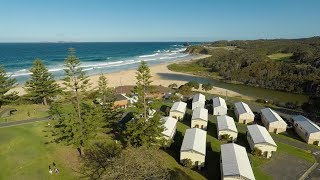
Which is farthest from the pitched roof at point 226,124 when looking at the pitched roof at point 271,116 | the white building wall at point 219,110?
the pitched roof at point 271,116

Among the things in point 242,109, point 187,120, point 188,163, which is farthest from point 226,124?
point 188,163

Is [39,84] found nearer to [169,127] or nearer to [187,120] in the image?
[187,120]

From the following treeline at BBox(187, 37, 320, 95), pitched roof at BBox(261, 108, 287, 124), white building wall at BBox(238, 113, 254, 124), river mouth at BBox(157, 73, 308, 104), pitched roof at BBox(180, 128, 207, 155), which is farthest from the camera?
treeline at BBox(187, 37, 320, 95)

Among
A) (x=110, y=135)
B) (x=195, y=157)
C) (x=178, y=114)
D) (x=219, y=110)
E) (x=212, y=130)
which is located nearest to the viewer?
(x=195, y=157)

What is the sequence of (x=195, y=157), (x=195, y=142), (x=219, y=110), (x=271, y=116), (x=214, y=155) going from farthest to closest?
(x=219, y=110) < (x=271, y=116) < (x=214, y=155) < (x=195, y=142) < (x=195, y=157)

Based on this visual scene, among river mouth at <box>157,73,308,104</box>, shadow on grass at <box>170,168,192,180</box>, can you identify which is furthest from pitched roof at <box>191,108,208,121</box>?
river mouth at <box>157,73,308,104</box>

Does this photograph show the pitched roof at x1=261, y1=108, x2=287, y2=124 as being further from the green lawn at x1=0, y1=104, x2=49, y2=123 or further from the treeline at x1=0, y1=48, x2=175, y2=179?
the green lawn at x1=0, y1=104, x2=49, y2=123

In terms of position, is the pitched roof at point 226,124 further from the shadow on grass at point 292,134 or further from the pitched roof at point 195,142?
the shadow on grass at point 292,134
